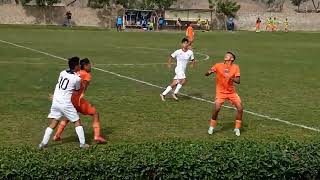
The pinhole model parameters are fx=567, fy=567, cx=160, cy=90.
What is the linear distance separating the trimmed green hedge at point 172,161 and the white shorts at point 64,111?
2726 millimetres

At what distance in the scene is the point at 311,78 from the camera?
2505 centimetres

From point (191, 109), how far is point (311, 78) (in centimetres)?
1016

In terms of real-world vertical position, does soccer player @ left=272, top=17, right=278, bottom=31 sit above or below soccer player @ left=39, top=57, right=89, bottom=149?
below

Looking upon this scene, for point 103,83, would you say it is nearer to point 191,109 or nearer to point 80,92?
point 191,109

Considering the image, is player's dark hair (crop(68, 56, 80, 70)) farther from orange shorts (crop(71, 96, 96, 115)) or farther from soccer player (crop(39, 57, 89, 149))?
orange shorts (crop(71, 96, 96, 115))

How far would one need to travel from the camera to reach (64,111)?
1148 cm

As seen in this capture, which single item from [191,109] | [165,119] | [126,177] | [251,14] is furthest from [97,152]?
[251,14]

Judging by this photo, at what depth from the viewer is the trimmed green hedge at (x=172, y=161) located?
8102 mm

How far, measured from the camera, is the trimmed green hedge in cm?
810

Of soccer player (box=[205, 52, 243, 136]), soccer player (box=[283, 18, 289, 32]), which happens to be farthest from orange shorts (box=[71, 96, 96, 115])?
soccer player (box=[283, 18, 289, 32])

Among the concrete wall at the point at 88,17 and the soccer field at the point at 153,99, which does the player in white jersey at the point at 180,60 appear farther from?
the concrete wall at the point at 88,17

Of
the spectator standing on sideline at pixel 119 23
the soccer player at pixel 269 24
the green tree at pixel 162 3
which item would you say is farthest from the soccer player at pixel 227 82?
the green tree at pixel 162 3

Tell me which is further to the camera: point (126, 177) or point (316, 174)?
point (316, 174)

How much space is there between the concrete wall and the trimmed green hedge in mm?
68610
